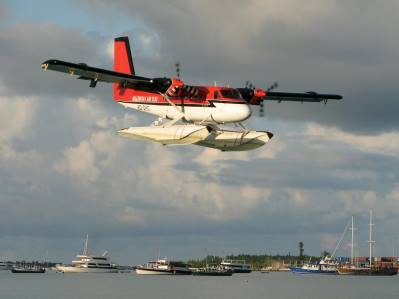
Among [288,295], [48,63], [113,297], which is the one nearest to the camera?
[48,63]

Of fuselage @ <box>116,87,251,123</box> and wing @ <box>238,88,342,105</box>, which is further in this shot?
wing @ <box>238,88,342,105</box>

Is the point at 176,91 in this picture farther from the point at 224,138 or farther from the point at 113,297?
the point at 113,297

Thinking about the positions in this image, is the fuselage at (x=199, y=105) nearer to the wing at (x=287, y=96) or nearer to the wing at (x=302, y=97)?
the wing at (x=287, y=96)

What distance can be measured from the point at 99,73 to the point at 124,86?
3.67 m

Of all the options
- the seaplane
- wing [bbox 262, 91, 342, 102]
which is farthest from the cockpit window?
wing [bbox 262, 91, 342, 102]

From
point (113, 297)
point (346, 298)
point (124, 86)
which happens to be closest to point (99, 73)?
point (124, 86)

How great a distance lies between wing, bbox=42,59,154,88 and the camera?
184 feet

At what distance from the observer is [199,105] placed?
190 ft

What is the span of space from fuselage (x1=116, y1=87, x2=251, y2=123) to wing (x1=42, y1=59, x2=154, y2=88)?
837mm

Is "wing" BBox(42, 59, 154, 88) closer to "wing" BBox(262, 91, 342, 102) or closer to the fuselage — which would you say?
the fuselage

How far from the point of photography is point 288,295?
12912 cm

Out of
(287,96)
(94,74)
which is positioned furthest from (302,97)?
(94,74)

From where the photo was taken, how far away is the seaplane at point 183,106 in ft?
183

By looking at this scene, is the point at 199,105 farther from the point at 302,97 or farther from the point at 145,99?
the point at 302,97
